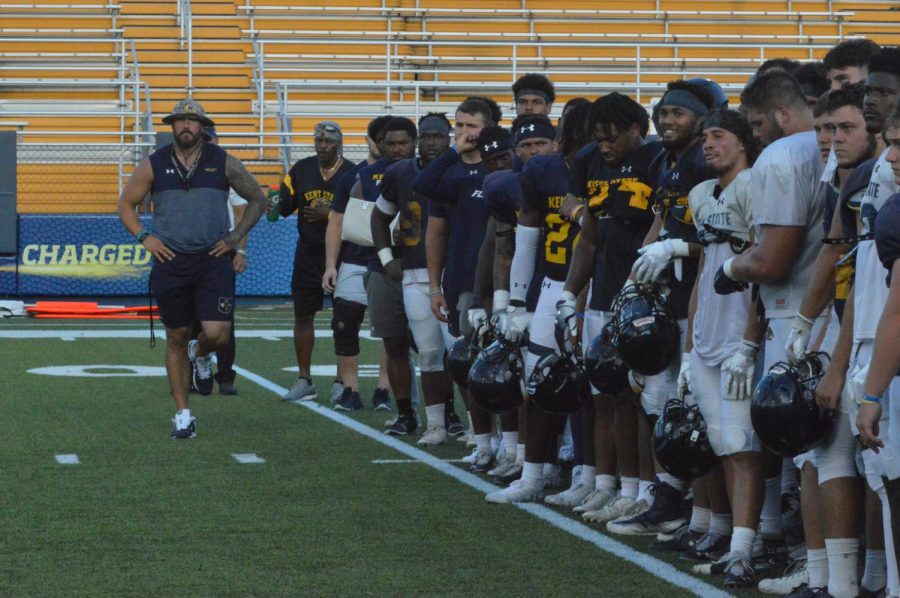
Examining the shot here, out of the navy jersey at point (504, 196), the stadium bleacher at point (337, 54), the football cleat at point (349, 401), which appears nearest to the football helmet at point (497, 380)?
the navy jersey at point (504, 196)

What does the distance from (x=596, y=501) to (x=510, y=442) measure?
3.62 ft

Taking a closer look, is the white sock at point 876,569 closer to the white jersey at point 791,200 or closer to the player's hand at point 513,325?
the white jersey at point 791,200

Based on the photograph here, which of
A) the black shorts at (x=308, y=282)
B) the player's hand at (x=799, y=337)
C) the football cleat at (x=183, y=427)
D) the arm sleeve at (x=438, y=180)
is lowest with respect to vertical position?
the football cleat at (x=183, y=427)

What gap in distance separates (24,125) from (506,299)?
15.0m

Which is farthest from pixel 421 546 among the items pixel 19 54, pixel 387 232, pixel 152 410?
pixel 19 54

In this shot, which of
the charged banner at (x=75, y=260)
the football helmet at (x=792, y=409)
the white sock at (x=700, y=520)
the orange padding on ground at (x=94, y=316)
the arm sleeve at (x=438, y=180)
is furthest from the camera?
the charged banner at (x=75, y=260)

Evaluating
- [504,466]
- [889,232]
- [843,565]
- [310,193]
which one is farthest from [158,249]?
[889,232]

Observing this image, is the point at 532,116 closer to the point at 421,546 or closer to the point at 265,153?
the point at 421,546

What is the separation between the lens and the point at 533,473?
6160mm

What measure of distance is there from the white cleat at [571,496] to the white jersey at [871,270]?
7.87 ft

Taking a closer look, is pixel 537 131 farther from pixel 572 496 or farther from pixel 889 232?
pixel 889 232

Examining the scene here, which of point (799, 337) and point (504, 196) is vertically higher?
point (504, 196)

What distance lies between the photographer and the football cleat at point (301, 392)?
386 inches

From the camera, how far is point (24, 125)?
2019 cm
